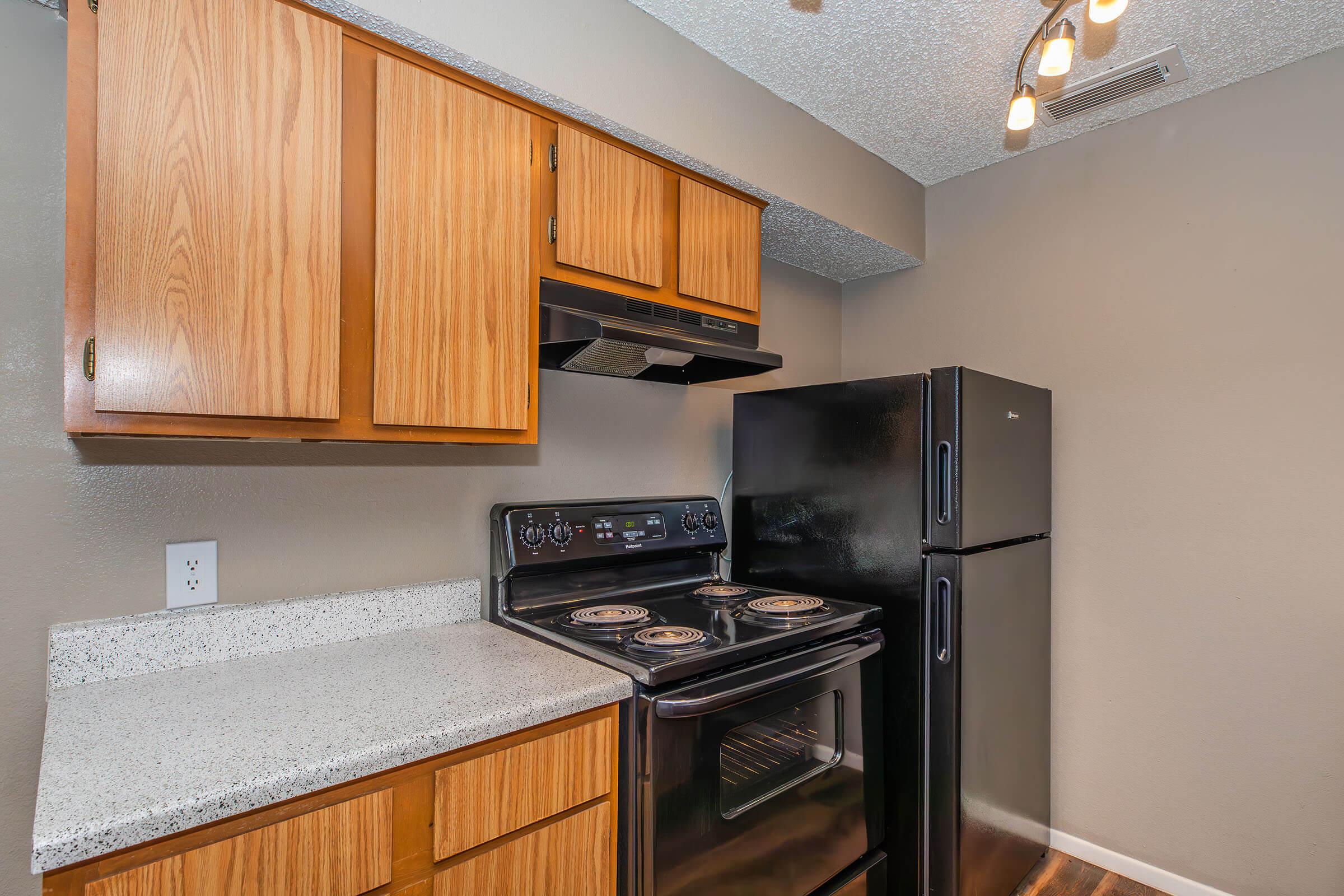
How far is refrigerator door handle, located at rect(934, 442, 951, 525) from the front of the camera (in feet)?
5.71

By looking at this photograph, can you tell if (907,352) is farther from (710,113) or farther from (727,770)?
(727,770)

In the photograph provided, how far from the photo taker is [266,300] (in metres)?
1.16

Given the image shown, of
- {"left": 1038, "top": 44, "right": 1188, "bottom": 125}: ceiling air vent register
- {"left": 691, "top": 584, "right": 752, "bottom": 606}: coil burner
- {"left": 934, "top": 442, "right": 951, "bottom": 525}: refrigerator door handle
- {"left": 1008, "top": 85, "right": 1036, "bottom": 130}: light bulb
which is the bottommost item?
{"left": 691, "top": 584, "right": 752, "bottom": 606}: coil burner

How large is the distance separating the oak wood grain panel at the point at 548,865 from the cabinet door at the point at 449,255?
30.1 inches

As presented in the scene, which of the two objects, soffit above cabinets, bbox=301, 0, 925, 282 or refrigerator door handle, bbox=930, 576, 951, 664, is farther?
refrigerator door handle, bbox=930, 576, 951, 664

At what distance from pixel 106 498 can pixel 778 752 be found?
55.9 inches

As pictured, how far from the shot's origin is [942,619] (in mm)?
1752

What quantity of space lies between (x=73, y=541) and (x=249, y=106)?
2.73ft


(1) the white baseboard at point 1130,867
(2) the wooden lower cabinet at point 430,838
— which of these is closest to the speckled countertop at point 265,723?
(2) the wooden lower cabinet at point 430,838

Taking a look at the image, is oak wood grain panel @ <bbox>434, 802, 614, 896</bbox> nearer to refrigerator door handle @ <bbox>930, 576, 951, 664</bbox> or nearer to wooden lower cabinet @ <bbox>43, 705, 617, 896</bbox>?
wooden lower cabinet @ <bbox>43, 705, 617, 896</bbox>

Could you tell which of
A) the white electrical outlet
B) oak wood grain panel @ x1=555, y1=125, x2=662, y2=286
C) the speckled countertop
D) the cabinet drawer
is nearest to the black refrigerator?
oak wood grain panel @ x1=555, y1=125, x2=662, y2=286

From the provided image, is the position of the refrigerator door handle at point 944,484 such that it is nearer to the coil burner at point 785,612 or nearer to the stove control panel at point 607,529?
the coil burner at point 785,612

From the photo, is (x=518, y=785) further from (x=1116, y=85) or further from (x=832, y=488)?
(x=1116, y=85)

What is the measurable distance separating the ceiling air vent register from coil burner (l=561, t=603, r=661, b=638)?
6.09 ft
